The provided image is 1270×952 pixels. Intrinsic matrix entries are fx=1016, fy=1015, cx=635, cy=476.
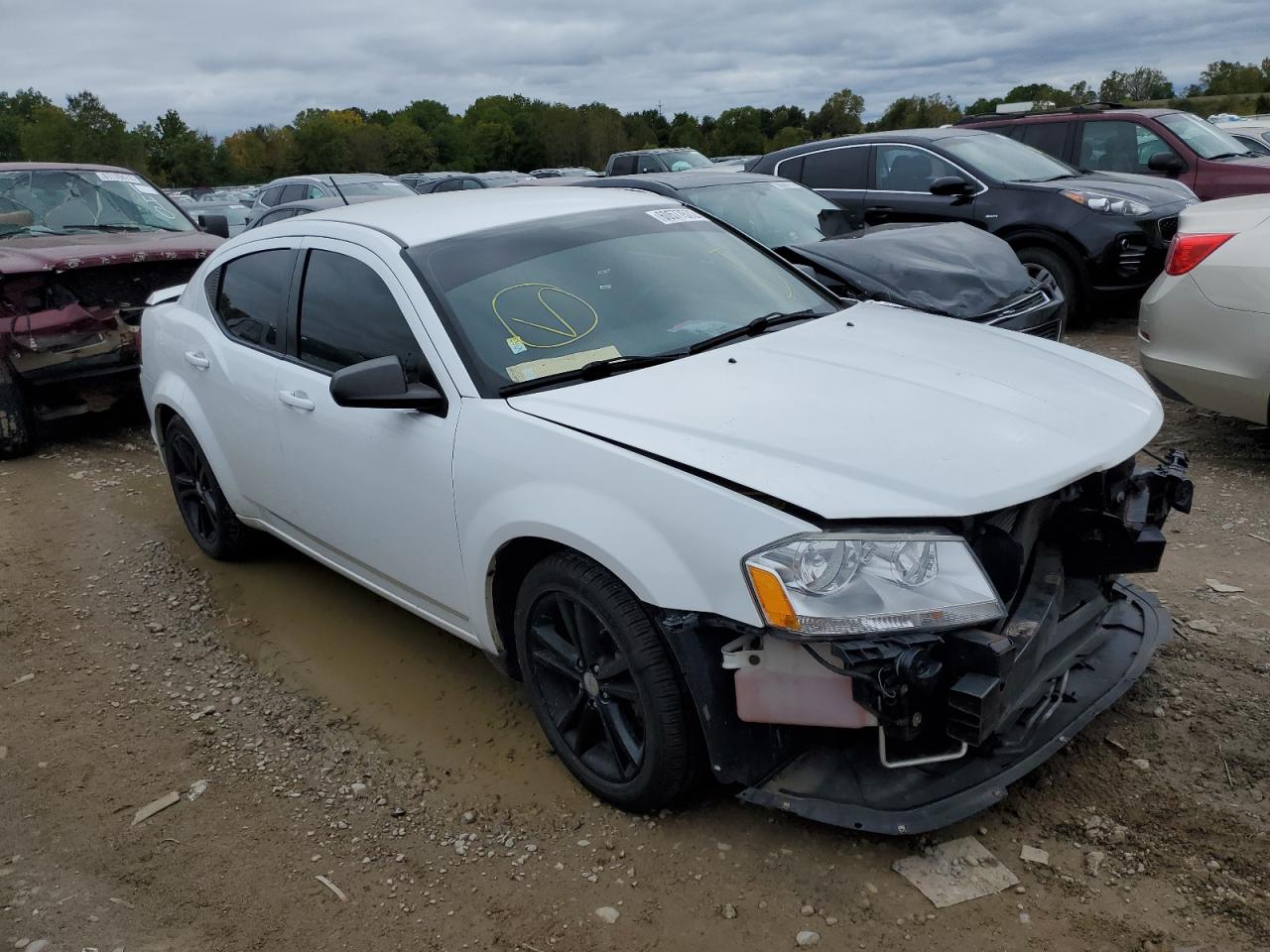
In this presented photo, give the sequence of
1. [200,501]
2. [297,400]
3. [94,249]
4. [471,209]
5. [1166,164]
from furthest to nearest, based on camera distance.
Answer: [1166,164], [94,249], [200,501], [471,209], [297,400]

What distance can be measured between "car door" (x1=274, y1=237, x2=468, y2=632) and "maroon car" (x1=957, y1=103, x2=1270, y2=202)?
8858mm

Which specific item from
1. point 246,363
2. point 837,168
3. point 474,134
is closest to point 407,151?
point 474,134

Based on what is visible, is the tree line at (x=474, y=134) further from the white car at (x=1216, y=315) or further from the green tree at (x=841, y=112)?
the white car at (x=1216, y=315)

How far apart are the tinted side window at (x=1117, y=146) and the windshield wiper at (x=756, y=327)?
8.07 meters

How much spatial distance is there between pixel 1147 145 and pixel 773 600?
975 centimetres

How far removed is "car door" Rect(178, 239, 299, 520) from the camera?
13.1 ft

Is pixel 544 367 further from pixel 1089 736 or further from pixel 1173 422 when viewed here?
pixel 1173 422

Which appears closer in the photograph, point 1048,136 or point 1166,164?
point 1166,164

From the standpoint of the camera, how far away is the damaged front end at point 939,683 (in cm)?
229

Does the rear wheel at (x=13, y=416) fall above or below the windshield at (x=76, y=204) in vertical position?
below

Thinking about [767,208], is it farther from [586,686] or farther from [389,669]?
[586,686]

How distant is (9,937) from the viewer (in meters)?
2.67

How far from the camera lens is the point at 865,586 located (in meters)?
2.31

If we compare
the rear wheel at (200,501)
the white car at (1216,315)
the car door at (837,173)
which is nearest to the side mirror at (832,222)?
Result: the car door at (837,173)
